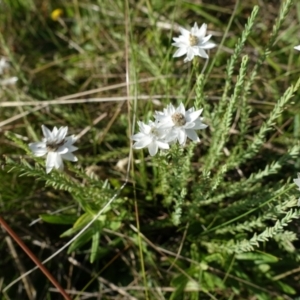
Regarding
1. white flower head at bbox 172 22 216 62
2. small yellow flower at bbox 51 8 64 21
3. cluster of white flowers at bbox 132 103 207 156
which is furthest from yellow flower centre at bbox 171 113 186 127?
small yellow flower at bbox 51 8 64 21

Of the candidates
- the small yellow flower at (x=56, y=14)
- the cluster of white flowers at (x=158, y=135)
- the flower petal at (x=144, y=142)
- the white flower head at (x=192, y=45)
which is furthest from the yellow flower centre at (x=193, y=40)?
the small yellow flower at (x=56, y=14)

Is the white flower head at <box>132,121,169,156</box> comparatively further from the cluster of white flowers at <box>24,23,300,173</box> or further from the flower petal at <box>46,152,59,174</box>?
the flower petal at <box>46,152,59,174</box>

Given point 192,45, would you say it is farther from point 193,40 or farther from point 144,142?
point 144,142

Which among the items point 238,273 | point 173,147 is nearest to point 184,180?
point 173,147

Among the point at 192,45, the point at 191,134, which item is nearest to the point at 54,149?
the point at 191,134

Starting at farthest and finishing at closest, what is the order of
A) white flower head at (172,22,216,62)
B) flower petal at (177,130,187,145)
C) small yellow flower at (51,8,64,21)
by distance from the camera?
small yellow flower at (51,8,64,21) < white flower head at (172,22,216,62) < flower petal at (177,130,187,145)

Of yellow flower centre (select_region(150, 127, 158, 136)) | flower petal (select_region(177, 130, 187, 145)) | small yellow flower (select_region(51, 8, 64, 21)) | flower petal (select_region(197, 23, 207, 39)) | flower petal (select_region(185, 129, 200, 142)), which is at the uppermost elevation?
small yellow flower (select_region(51, 8, 64, 21))

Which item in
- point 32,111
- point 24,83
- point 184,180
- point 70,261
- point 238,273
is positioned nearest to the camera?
point 184,180

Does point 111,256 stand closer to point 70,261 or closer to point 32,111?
point 70,261
